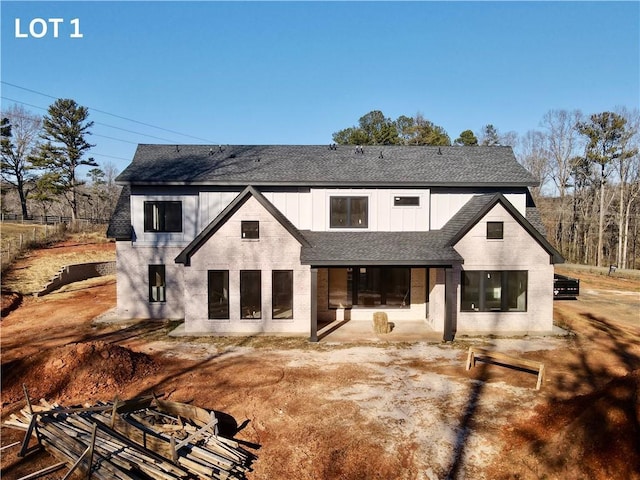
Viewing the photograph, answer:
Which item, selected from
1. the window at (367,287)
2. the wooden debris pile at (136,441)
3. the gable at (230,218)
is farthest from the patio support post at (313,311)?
the wooden debris pile at (136,441)

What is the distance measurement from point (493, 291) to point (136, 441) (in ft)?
45.6

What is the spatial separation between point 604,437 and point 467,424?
2.51 m

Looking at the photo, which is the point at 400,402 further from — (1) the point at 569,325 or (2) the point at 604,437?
(1) the point at 569,325

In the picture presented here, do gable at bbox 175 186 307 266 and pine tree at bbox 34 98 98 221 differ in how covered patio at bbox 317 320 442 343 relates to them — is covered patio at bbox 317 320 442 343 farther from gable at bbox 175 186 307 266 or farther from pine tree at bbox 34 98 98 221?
pine tree at bbox 34 98 98 221

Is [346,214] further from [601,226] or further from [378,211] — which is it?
[601,226]

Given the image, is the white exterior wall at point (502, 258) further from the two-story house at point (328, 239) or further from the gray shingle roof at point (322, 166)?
the gray shingle roof at point (322, 166)

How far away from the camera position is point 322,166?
62.9 ft

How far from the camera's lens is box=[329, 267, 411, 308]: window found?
695 inches

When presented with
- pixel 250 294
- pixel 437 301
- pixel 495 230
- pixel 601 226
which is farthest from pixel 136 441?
pixel 601 226

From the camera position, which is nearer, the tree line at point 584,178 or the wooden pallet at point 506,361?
the wooden pallet at point 506,361

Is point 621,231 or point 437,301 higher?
point 621,231

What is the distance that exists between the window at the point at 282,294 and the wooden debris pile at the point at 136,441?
23.5 ft

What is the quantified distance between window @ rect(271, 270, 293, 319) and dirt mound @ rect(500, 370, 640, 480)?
9.40m

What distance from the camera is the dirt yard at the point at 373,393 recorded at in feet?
23.3
